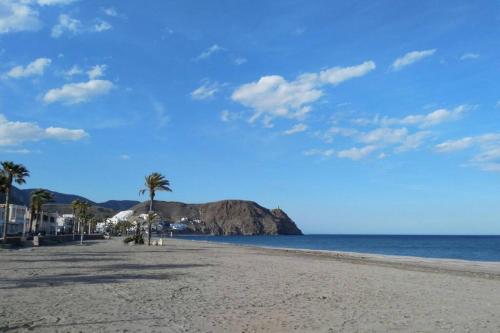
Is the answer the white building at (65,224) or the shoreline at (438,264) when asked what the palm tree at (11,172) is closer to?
the shoreline at (438,264)

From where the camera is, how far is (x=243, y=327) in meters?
9.59

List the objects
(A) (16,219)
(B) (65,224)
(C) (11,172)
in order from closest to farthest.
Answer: (C) (11,172), (A) (16,219), (B) (65,224)

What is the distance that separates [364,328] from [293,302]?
3347mm

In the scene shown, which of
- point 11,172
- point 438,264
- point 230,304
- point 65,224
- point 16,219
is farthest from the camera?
point 65,224

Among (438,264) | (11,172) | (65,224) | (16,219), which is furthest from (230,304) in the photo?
(65,224)

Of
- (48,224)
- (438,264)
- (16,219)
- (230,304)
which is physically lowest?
(438,264)

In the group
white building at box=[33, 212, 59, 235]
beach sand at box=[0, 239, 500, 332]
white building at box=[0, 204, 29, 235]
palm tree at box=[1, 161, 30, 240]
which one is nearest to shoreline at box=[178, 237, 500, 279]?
beach sand at box=[0, 239, 500, 332]

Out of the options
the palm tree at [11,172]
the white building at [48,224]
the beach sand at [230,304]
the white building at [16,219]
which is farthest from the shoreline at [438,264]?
the white building at [48,224]

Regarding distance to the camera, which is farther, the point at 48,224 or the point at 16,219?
the point at 48,224

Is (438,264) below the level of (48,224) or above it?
below

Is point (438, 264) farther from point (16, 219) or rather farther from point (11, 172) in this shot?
point (16, 219)

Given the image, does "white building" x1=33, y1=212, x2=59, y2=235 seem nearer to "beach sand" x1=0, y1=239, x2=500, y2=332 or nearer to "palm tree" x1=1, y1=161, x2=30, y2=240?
"palm tree" x1=1, y1=161, x2=30, y2=240

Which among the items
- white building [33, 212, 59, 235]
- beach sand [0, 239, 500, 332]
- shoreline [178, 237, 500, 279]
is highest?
white building [33, 212, 59, 235]

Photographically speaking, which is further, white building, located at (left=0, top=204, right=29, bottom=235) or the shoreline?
white building, located at (left=0, top=204, right=29, bottom=235)
